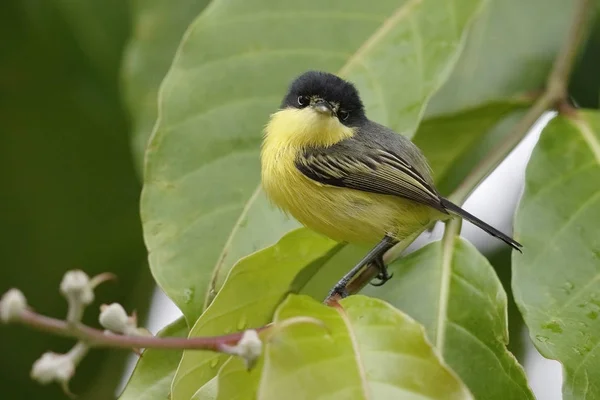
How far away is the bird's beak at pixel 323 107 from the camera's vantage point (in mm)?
2691

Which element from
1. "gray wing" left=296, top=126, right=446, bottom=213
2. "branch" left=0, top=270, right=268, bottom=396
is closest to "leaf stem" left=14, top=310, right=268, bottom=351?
"branch" left=0, top=270, right=268, bottom=396

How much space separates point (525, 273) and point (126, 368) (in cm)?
166

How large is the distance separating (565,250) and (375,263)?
43 centimetres

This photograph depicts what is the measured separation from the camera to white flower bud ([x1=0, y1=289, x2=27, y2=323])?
1.06 metres

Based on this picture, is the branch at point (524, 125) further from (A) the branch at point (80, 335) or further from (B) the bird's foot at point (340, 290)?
(A) the branch at point (80, 335)

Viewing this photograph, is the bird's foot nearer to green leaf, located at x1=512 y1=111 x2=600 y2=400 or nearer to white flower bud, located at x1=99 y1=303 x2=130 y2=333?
green leaf, located at x1=512 y1=111 x2=600 y2=400

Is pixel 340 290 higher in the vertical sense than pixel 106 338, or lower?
lower

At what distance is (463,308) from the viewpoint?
1841 millimetres

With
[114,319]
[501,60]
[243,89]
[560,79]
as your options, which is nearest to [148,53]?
[243,89]

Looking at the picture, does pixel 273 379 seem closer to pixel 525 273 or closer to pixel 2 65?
pixel 525 273

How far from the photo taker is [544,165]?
2174mm

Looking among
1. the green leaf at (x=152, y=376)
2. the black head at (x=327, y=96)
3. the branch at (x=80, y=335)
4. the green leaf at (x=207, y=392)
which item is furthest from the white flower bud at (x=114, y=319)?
the black head at (x=327, y=96)

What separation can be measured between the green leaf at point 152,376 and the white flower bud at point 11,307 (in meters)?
0.80

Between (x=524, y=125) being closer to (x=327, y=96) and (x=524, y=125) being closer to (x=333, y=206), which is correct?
(x=333, y=206)
